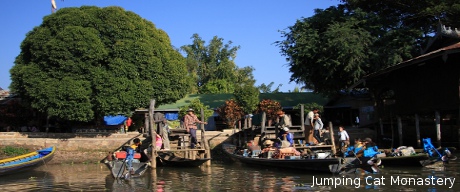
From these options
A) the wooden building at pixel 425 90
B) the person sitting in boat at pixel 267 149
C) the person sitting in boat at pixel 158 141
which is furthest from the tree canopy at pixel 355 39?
the person sitting in boat at pixel 158 141

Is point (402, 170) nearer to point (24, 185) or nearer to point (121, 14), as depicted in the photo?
point (24, 185)

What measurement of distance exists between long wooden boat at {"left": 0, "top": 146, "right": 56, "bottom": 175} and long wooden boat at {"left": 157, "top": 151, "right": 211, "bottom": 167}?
14.4ft

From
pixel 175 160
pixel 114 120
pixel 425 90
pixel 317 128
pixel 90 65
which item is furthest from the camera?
pixel 114 120

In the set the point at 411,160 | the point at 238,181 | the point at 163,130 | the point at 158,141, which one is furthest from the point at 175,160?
the point at 411,160

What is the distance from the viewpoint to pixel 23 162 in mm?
17625

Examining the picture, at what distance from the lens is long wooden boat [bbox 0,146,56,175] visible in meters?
17.1

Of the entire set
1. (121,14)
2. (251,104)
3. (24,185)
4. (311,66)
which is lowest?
(24,185)

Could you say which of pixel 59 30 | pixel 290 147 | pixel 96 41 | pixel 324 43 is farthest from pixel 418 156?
pixel 59 30

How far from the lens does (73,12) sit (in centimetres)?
2336

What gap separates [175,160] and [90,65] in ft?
23.3

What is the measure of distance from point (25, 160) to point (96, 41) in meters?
6.84

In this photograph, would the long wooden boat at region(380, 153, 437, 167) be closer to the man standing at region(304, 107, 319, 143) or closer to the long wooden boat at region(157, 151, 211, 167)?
the man standing at region(304, 107, 319, 143)

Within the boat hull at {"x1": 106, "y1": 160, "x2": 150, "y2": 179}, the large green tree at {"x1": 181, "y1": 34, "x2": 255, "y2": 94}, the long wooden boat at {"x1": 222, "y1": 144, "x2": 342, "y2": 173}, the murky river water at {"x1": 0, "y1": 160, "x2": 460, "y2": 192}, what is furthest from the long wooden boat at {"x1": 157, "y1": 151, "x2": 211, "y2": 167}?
the large green tree at {"x1": 181, "y1": 34, "x2": 255, "y2": 94}

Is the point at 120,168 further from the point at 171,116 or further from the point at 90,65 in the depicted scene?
the point at 171,116
